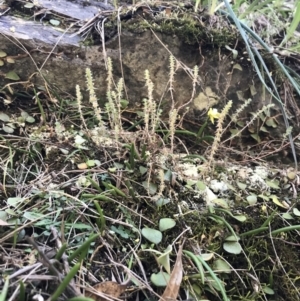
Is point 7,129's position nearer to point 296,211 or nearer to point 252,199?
point 252,199

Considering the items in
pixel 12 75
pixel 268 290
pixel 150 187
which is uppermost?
pixel 12 75

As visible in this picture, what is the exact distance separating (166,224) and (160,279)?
6.6 inches

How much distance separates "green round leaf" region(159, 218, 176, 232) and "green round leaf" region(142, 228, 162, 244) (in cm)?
2

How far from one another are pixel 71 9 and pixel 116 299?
1.32m

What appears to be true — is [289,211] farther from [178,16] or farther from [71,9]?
[71,9]

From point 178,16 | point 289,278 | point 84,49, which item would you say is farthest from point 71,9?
point 289,278

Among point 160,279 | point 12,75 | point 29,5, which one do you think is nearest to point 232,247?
point 160,279

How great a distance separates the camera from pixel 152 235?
3.43 feet

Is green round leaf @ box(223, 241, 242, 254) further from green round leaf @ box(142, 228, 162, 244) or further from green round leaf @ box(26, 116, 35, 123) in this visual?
green round leaf @ box(26, 116, 35, 123)

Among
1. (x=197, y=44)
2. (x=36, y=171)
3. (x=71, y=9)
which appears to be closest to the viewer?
(x=36, y=171)

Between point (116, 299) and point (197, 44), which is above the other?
point (197, 44)

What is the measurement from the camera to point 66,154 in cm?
127

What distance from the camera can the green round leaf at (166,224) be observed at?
42.3 inches

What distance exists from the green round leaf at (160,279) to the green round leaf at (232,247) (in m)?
0.21
